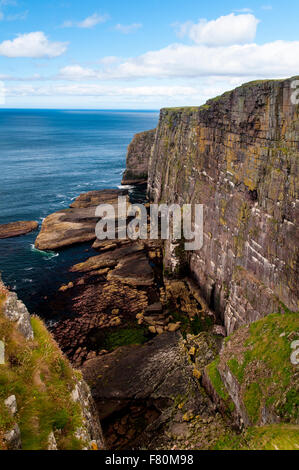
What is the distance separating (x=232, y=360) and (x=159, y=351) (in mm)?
9009

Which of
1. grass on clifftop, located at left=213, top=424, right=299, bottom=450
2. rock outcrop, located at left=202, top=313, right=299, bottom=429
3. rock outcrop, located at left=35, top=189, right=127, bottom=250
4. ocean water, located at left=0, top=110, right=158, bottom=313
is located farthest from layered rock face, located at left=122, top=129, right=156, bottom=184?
grass on clifftop, located at left=213, top=424, right=299, bottom=450

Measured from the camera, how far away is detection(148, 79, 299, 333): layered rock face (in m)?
22.4

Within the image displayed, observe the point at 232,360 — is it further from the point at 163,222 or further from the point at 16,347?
the point at 163,222

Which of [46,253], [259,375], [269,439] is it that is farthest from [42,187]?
[269,439]

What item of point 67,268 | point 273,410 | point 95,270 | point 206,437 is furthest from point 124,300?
point 273,410

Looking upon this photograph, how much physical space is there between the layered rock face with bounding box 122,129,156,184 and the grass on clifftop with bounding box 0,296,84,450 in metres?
81.6

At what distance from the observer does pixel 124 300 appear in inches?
1533

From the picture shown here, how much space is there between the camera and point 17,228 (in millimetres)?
61125

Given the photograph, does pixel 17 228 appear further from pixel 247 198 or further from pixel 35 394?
pixel 35 394

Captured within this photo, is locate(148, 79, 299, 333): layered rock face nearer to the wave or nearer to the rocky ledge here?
the wave

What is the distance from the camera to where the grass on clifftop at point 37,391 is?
10703mm

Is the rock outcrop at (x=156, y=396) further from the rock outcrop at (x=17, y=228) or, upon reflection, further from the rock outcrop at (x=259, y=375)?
the rock outcrop at (x=17, y=228)

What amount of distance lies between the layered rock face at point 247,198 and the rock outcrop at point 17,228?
3135cm

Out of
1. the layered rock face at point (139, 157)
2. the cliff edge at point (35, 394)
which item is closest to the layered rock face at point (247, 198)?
the cliff edge at point (35, 394)
